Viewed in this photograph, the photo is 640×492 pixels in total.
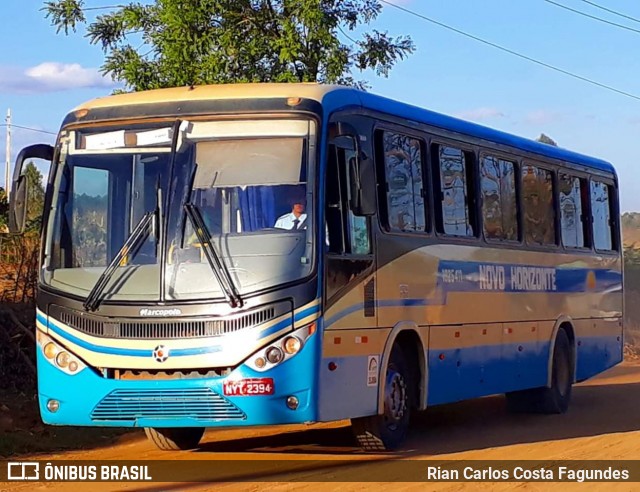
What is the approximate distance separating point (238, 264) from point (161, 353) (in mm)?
994

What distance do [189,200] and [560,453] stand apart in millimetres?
4611

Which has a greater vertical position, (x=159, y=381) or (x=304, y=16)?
(x=304, y=16)

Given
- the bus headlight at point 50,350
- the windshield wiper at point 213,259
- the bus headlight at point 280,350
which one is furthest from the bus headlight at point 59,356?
the bus headlight at point 280,350

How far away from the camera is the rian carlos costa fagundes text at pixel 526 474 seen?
35.1 ft

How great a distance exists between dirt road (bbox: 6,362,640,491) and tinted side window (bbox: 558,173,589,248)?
2.41 metres

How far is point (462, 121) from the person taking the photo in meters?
14.4

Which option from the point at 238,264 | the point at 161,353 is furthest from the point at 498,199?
the point at 161,353

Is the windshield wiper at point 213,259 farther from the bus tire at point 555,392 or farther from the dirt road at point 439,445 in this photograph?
the bus tire at point 555,392

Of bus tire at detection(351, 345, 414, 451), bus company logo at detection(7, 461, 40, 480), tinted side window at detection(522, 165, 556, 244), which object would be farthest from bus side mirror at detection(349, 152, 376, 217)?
tinted side window at detection(522, 165, 556, 244)

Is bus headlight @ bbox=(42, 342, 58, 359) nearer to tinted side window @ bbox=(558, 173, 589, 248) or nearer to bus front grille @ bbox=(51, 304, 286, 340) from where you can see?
bus front grille @ bbox=(51, 304, 286, 340)

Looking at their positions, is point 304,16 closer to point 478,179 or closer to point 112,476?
point 478,179

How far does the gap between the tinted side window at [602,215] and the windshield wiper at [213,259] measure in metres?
9.26

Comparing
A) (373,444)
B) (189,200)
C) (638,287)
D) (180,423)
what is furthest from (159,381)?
(638,287)

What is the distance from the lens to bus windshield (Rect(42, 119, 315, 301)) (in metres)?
10.6
